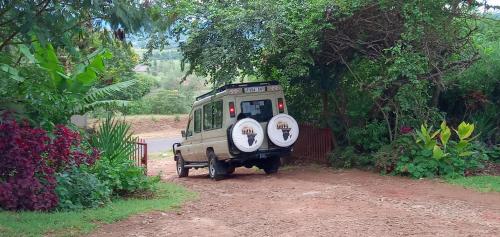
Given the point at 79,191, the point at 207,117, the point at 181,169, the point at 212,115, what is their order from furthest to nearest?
the point at 181,169 → the point at 207,117 → the point at 212,115 → the point at 79,191

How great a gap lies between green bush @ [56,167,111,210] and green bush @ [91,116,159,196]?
0.47 m

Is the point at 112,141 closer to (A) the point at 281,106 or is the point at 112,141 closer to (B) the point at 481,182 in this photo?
(A) the point at 281,106

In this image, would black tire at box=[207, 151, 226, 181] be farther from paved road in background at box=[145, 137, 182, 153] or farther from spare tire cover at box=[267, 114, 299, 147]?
paved road in background at box=[145, 137, 182, 153]

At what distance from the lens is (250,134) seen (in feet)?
43.8

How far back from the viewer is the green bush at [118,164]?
1036 centimetres

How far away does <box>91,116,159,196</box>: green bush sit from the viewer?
10.4 metres

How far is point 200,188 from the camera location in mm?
12727

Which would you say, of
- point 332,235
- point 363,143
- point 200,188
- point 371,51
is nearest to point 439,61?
point 371,51

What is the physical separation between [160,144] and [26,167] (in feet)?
72.4

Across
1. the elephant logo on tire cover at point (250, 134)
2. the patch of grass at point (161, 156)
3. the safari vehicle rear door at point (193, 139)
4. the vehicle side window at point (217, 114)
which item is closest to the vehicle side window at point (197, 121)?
the safari vehicle rear door at point (193, 139)

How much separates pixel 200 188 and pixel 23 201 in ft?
15.3

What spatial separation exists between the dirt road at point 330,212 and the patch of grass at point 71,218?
0.24 meters

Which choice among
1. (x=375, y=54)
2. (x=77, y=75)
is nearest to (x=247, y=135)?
(x=375, y=54)

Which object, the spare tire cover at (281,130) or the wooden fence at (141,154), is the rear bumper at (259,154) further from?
the wooden fence at (141,154)
